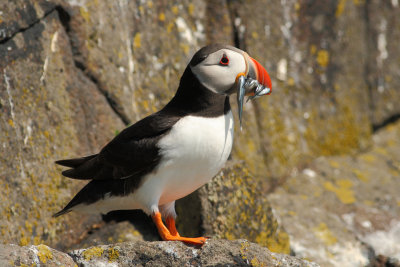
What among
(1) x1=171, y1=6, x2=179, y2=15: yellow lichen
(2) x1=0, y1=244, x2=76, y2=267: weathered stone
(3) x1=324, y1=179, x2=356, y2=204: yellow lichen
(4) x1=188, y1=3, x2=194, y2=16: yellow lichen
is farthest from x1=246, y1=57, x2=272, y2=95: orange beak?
(3) x1=324, y1=179, x2=356, y2=204: yellow lichen

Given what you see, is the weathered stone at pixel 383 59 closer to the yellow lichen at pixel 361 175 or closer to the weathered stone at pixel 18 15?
the yellow lichen at pixel 361 175

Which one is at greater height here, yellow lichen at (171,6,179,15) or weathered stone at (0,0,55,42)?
weathered stone at (0,0,55,42)

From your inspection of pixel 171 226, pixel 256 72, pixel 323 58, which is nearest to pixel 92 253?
pixel 171 226

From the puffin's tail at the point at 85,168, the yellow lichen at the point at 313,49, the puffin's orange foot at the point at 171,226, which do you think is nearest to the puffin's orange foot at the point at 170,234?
the puffin's orange foot at the point at 171,226

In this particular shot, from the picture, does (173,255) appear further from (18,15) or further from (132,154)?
(18,15)

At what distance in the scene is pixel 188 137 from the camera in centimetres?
392

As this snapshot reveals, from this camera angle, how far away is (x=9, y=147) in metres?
4.62

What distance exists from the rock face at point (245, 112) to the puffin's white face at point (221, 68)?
116 cm

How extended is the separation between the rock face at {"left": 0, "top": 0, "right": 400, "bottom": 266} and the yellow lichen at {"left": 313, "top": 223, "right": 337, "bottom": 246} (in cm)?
2

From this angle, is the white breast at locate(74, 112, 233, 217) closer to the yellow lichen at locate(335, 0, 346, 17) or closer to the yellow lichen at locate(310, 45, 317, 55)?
the yellow lichen at locate(310, 45, 317, 55)

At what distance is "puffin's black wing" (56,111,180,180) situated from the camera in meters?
4.07

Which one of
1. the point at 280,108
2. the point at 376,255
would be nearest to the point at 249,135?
the point at 280,108

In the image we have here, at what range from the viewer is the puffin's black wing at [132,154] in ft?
13.3

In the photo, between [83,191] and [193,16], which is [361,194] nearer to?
[193,16]
